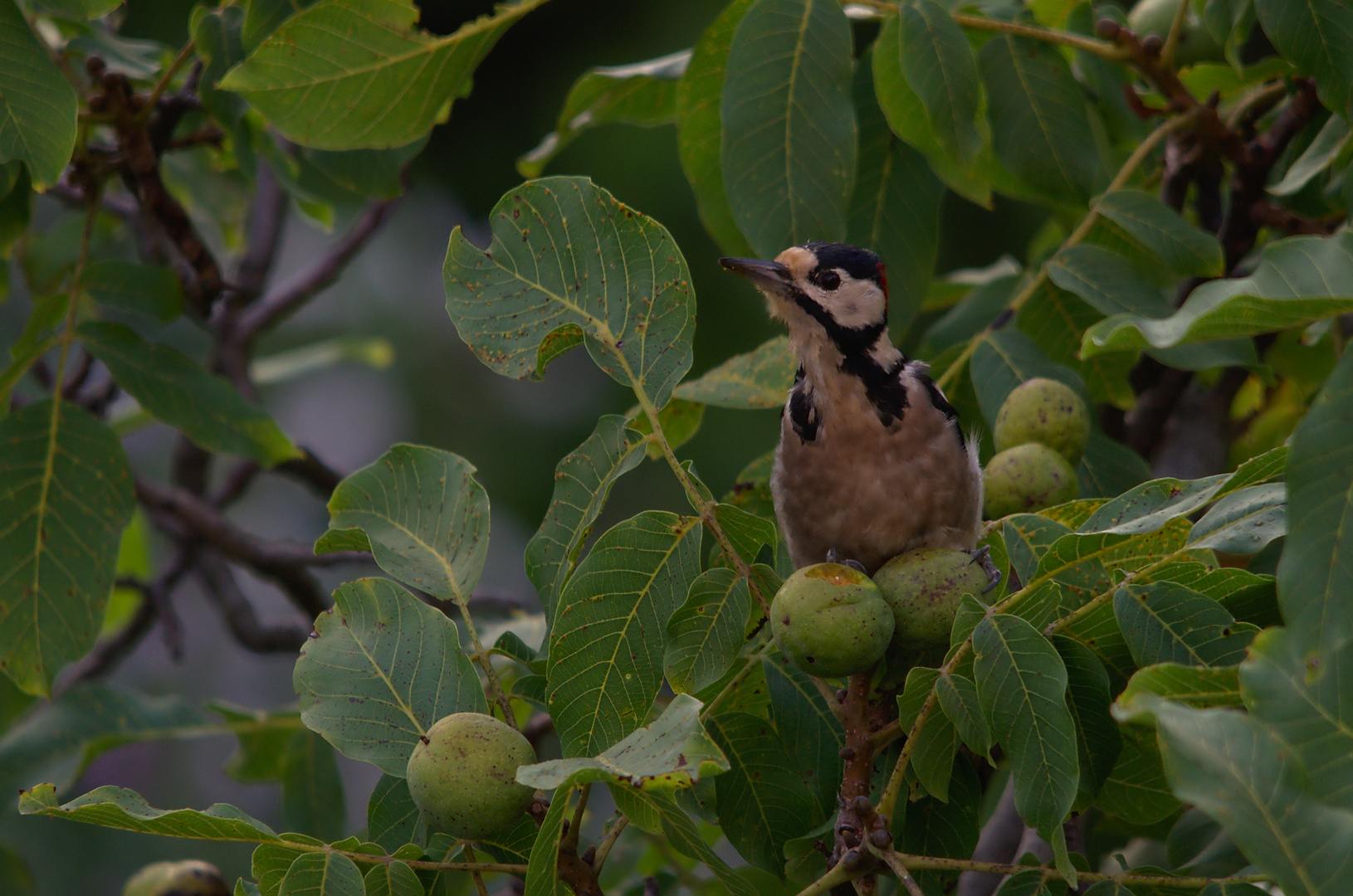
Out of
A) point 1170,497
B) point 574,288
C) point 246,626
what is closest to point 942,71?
point 574,288

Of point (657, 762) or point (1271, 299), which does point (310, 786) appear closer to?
point (657, 762)

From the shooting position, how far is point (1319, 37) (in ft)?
6.76

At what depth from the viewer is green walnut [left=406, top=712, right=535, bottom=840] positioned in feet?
5.03

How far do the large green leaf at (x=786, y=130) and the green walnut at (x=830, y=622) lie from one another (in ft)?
2.80

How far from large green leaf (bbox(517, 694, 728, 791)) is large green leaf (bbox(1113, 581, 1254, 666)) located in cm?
57

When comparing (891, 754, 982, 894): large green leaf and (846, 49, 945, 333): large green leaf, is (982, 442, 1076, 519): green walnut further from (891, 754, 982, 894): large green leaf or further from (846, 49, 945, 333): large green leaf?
(846, 49, 945, 333): large green leaf

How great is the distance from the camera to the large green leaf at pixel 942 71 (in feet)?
7.38

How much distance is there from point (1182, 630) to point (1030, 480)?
576mm

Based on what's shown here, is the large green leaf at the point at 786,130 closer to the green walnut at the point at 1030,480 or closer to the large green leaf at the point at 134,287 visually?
the green walnut at the point at 1030,480

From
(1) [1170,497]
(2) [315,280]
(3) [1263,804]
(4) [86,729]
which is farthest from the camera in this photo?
(2) [315,280]

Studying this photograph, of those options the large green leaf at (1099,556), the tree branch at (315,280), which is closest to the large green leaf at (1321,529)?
the large green leaf at (1099,556)

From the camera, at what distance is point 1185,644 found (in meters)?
1.51

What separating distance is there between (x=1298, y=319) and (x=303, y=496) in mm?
7332

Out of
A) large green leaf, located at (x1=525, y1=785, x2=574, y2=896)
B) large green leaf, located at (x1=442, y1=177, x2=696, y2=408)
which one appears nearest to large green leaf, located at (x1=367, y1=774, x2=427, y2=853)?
large green leaf, located at (x1=525, y1=785, x2=574, y2=896)
